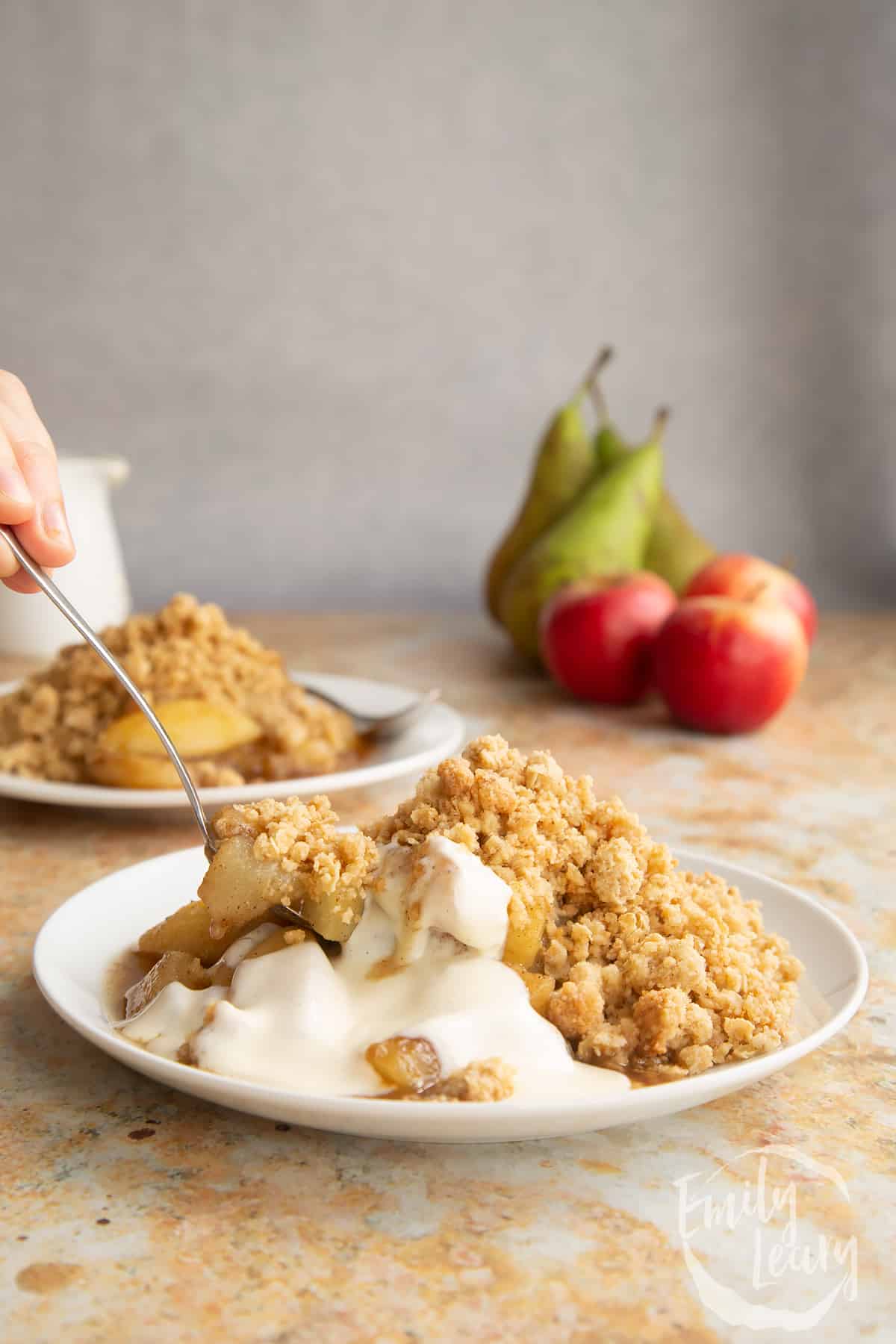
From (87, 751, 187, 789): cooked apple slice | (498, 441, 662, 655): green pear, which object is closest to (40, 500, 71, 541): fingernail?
(87, 751, 187, 789): cooked apple slice

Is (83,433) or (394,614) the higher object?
(83,433)

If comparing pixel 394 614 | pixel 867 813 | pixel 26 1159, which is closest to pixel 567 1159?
pixel 26 1159

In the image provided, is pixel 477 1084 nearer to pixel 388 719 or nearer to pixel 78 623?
pixel 78 623

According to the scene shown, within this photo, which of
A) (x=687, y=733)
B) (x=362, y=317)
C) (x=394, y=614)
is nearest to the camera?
(x=687, y=733)

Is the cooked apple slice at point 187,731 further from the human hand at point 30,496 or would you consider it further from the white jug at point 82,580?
the white jug at point 82,580

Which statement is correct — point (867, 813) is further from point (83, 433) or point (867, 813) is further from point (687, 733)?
point (83, 433)

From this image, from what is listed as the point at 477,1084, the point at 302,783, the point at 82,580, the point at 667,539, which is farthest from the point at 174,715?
the point at 667,539

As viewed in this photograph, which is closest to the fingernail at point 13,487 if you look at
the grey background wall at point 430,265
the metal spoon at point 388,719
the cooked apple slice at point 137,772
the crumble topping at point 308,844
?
the crumble topping at point 308,844
